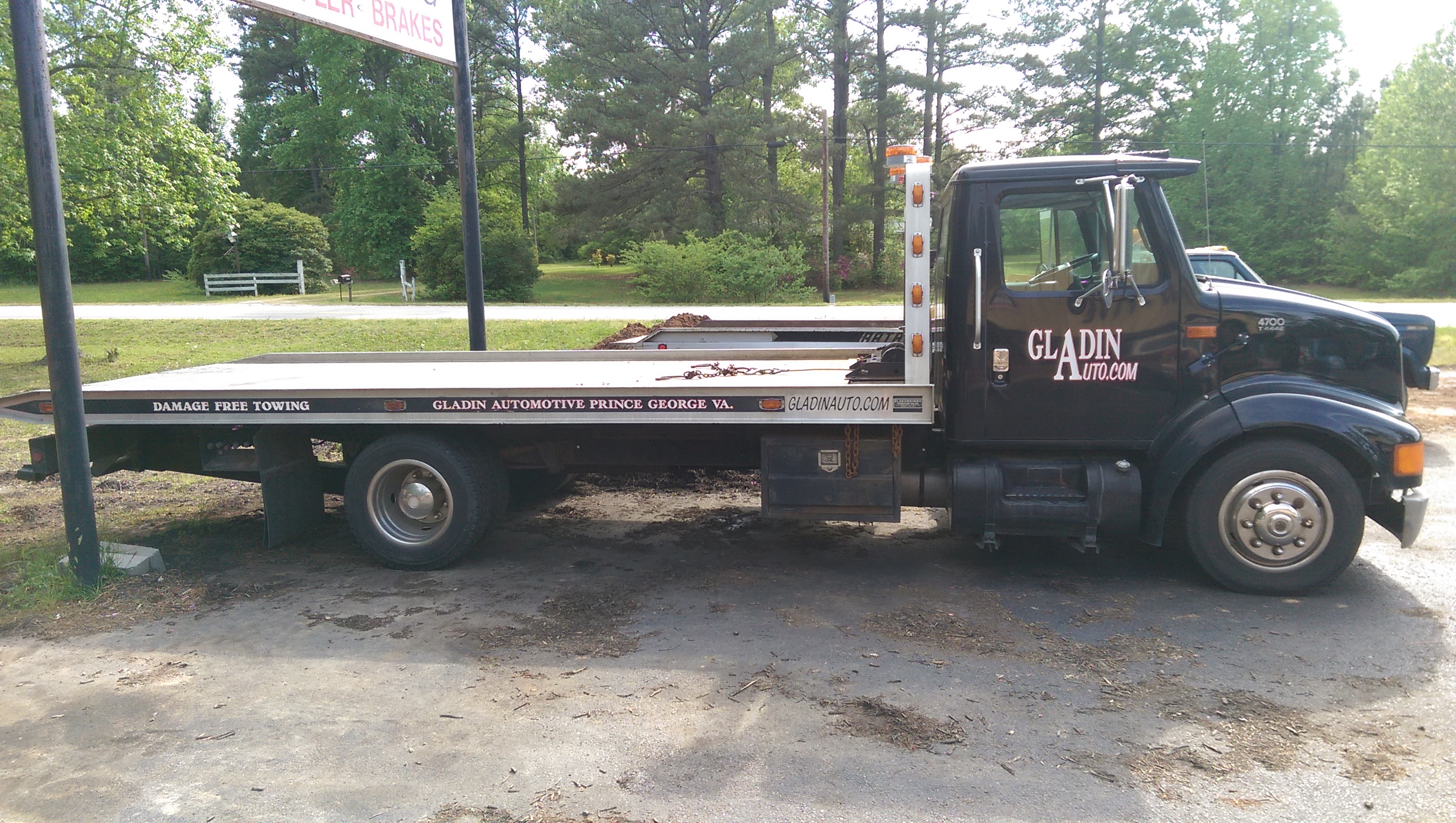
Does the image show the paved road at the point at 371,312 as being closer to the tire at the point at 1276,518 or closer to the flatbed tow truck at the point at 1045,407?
the flatbed tow truck at the point at 1045,407

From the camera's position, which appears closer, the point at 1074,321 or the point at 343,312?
the point at 1074,321

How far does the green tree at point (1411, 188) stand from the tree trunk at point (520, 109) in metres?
37.3

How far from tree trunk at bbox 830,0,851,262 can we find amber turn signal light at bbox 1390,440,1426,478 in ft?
126

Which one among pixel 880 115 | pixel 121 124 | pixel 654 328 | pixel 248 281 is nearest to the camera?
pixel 654 328

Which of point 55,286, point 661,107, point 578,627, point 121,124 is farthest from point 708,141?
point 578,627

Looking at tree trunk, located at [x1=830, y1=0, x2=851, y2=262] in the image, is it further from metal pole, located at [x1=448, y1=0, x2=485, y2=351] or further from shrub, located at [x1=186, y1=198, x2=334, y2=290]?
metal pole, located at [x1=448, y1=0, x2=485, y2=351]

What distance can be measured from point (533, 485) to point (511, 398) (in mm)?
1712

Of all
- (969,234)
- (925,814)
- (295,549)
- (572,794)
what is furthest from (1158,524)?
(295,549)

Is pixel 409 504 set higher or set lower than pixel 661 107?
lower

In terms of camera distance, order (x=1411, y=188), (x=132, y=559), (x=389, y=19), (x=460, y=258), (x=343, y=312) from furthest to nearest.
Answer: (x=1411, y=188) < (x=460, y=258) < (x=343, y=312) < (x=389, y=19) < (x=132, y=559)

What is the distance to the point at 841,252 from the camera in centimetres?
4431

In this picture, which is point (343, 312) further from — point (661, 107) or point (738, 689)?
point (738, 689)

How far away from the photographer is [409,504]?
6363 millimetres

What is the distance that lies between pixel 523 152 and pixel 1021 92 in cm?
2454
